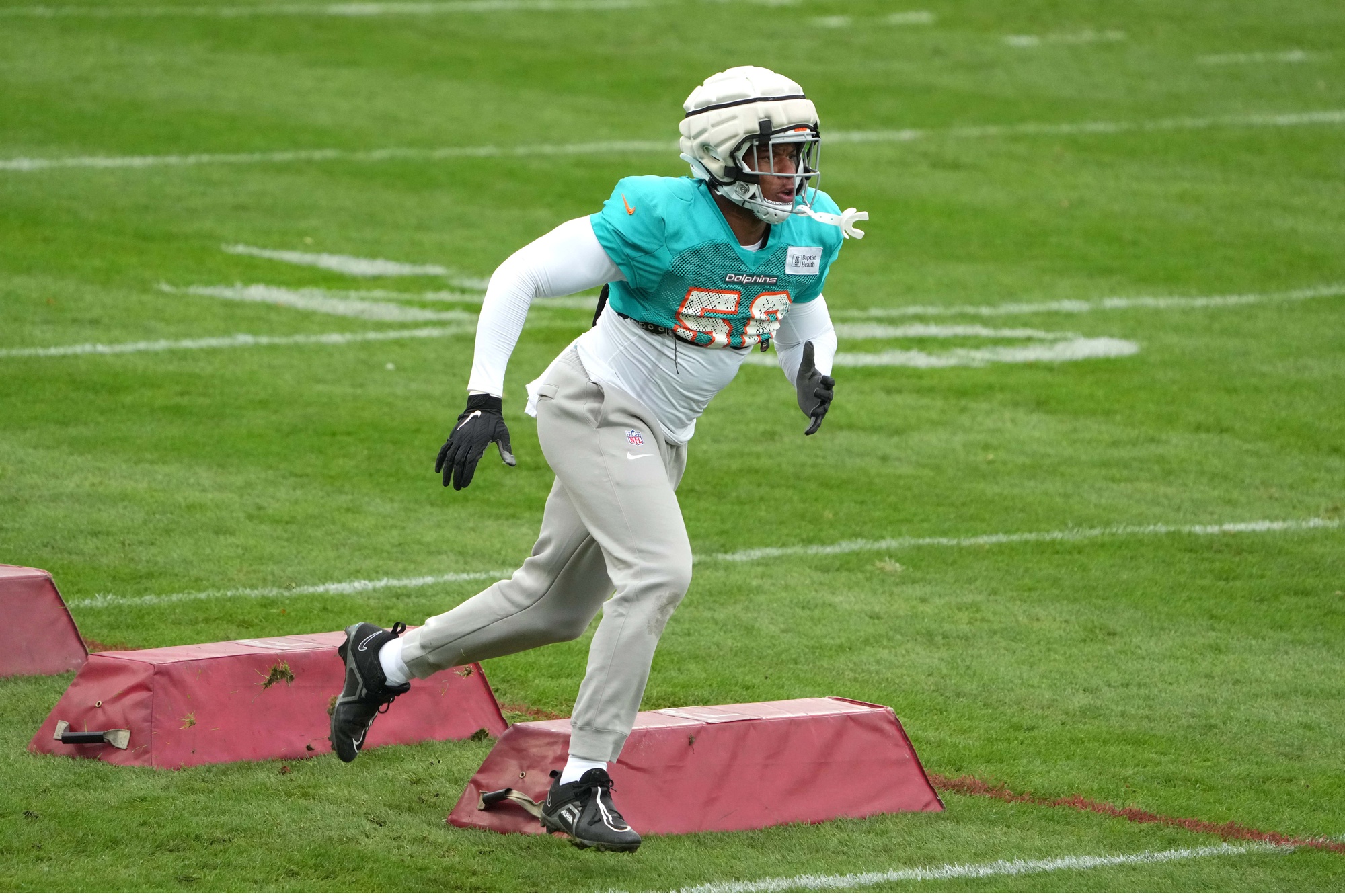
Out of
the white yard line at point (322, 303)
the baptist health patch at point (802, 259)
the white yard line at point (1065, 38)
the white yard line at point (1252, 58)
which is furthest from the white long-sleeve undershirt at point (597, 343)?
the white yard line at point (1065, 38)

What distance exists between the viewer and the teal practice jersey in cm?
560

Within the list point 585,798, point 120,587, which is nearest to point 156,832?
point 585,798

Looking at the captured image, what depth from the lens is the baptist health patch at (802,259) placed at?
581 cm

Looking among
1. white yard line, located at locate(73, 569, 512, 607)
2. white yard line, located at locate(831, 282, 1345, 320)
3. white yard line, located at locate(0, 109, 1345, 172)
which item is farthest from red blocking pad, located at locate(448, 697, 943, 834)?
white yard line, located at locate(0, 109, 1345, 172)

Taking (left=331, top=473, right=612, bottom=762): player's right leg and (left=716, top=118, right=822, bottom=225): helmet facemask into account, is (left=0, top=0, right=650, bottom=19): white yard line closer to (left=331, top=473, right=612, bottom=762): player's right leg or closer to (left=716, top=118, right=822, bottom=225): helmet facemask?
(left=331, top=473, right=612, bottom=762): player's right leg

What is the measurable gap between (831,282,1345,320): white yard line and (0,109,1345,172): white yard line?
5.44 m

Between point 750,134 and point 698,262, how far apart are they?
0.39 metres

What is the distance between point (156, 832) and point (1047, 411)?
766 centimetres

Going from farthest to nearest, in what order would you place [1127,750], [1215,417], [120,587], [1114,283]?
[1114,283] < [1215,417] < [120,587] < [1127,750]

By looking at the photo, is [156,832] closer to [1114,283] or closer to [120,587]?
[120,587]

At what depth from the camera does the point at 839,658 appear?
7.78 meters

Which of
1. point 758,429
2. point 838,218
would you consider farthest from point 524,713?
point 758,429

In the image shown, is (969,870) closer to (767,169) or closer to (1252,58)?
(767,169)

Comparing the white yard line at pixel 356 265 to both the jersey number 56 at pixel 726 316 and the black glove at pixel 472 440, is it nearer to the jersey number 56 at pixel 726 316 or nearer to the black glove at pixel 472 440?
the jersey number 56 at pixel 726 316
